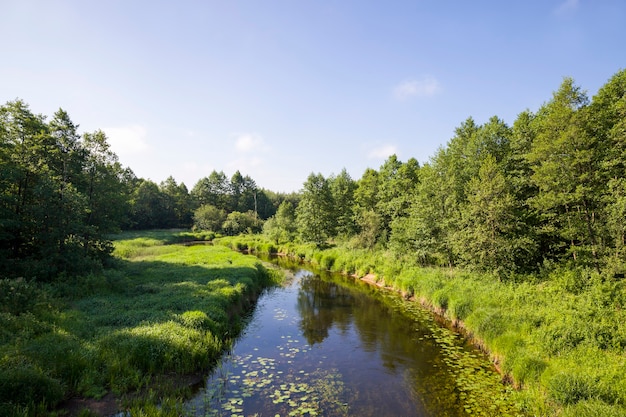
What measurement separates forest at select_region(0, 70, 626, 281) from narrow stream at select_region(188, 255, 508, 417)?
28.8ft

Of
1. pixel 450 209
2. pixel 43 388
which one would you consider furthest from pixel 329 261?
pixel 43 388

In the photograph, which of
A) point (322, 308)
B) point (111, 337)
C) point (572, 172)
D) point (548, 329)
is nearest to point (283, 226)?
point (322, 308)

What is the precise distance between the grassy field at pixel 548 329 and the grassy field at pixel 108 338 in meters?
12.3

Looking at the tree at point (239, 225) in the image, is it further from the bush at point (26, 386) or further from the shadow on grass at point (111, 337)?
the bush at point (26, 386)

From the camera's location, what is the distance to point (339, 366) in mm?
14789

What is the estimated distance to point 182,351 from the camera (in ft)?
42.3

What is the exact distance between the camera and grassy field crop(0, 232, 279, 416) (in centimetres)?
930

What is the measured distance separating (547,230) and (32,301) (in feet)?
104

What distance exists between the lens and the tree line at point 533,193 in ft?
67.3

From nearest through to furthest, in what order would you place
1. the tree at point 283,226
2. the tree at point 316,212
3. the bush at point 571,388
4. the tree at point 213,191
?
1. the bush at point 571,388
2. the tree at point 316,212
3. the tree at point 283,226
4. the tree at point 213,191

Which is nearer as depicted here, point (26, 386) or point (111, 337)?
point (26, 386)

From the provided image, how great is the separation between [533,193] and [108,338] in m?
31.6

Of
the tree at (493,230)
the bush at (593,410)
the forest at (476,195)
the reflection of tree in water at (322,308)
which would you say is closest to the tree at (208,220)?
the forest at (476,195)

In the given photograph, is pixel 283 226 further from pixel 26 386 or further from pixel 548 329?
pixel 26 386
